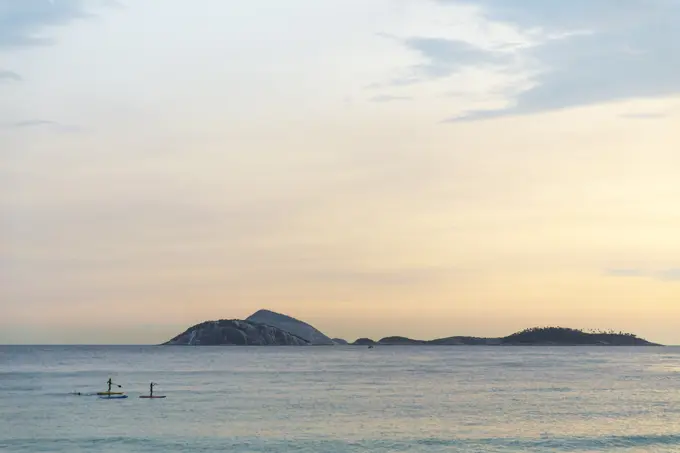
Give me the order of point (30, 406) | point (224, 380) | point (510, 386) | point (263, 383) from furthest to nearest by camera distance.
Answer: point (224, 380) → point (263, 383) → point (510, 386) → point (30, 406)

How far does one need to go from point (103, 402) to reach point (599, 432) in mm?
65167

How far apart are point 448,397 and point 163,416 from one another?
45377 millimetres

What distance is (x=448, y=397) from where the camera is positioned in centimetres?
12838

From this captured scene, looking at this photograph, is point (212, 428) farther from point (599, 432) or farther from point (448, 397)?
point (448, 397)

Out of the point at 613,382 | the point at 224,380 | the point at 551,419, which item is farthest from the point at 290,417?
the point at 613,382

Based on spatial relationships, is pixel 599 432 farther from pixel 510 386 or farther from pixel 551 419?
pixel 510 386

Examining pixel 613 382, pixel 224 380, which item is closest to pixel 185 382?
pixel 224 380

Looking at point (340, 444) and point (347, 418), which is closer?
point (340, 444)

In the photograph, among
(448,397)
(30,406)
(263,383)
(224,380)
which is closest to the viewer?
(30,406)

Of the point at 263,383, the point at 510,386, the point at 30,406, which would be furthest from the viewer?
the point at 263,383

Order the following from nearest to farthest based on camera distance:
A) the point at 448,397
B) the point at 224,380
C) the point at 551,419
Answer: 1. the point at 551,419
2. the point at 448,397
3. the point at 224,380

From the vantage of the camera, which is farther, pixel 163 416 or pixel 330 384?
pixel 330 384

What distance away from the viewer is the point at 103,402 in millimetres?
118812

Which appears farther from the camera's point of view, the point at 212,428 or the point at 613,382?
the point at 613,382
